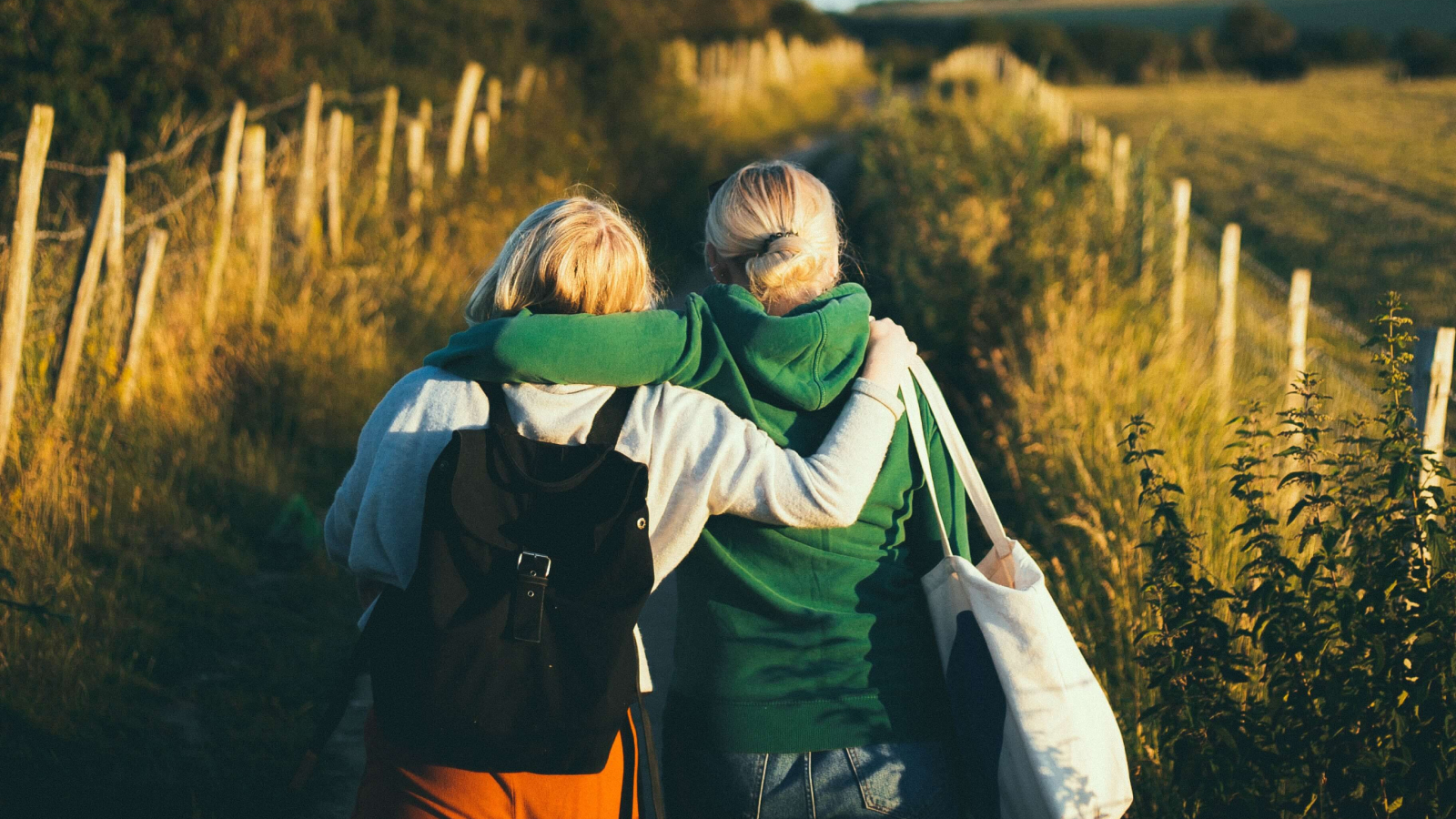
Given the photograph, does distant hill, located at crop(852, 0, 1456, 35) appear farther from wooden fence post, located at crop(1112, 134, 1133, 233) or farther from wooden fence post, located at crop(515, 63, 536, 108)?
wooden fence post, located at crop(515, 63, 536, 108)

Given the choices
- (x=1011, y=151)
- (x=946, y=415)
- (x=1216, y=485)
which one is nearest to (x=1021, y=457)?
(x=1216, y=485)

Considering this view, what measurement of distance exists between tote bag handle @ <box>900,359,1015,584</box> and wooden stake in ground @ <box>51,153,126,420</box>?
410 cm

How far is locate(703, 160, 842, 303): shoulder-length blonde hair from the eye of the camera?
2119 mm

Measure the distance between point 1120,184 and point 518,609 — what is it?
863 cm

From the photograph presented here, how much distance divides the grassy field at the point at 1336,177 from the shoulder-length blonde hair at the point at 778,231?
141 centimetres

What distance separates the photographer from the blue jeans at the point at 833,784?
189cm

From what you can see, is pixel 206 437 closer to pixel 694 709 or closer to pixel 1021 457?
pixel 1021 457

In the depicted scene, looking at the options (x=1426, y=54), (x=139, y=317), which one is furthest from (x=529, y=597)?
(x=1426, y=54)

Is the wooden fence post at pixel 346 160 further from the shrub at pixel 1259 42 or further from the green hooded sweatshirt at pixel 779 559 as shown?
the shrub at pixel 1259 42

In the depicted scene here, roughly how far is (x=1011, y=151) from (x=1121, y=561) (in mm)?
7373

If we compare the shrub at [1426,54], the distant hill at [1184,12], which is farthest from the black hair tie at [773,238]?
the distant hill at [1184,12]

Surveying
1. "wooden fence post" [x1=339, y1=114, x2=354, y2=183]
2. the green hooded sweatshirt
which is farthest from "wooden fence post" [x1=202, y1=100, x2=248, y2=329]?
the green hooded sweatshirt

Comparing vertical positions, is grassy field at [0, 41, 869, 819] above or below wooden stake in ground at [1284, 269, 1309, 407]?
below

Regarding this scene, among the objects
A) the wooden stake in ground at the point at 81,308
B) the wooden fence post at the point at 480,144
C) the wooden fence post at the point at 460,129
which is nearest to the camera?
the wooden stake in ground at the point at 81,308
